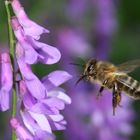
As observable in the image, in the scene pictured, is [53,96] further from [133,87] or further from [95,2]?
[95,2]

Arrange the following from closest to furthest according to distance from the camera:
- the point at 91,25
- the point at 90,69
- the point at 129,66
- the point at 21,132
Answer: the point at 21,132, the point at 129,66, the point at 90,69, the point at 91,25

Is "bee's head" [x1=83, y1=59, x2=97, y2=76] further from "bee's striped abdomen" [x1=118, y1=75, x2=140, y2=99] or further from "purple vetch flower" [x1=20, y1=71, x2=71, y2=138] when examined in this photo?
"purple vetch flower" [x1=20, y1=71, x2=71, y2=138]

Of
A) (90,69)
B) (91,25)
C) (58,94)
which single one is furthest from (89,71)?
(91,25)

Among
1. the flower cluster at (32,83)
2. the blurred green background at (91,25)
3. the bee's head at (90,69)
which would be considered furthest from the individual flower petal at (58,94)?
the blurred green background at (91,25)

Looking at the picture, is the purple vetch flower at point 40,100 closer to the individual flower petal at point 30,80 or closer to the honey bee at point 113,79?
the individual flower petal at point 30,80

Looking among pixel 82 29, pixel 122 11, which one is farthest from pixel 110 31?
pixel 122 11

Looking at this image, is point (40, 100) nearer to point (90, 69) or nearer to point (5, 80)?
point (5, 80)

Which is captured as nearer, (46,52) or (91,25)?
(46,52)

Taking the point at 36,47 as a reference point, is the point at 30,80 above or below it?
below
